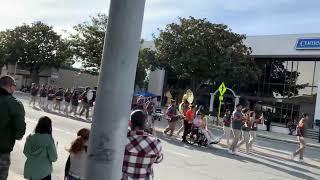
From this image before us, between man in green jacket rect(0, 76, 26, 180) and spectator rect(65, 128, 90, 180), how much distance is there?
71 cm

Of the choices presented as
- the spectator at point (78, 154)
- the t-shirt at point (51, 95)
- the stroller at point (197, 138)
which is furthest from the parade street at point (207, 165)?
the t-shirt at point (51, 95)

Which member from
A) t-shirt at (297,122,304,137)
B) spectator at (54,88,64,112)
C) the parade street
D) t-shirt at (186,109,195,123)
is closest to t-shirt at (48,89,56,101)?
spectator at (54,88,64,112)

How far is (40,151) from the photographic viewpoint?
6117 millimetres

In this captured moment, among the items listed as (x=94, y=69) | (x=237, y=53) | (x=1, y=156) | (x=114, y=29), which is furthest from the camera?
(x=94, y=69)

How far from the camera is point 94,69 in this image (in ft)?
170

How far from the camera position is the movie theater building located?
43344 mm

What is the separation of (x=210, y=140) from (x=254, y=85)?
3103 cm

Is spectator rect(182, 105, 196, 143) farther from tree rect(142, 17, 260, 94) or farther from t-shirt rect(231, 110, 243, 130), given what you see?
tree rect(142, 17, 260, 94)

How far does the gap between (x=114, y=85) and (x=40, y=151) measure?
10.8 feet

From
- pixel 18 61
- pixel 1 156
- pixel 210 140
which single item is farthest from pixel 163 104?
pixel 1 156

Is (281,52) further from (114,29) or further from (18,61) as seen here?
(114,29)

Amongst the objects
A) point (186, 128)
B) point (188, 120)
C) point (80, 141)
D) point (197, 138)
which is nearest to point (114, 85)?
point (80, 141)

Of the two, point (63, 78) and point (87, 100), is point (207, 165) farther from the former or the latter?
point (63, 78)

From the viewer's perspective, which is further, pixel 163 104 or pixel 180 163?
pixel 163 104
